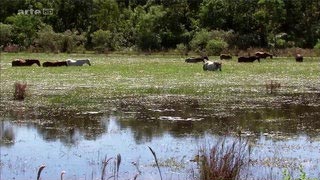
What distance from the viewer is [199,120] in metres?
15.9

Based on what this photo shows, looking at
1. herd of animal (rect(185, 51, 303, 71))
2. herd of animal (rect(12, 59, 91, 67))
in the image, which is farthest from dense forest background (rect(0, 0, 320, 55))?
herd of animal (rect(12, 59, 91, 67))

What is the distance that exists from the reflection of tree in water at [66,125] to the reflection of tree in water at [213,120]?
0.87m

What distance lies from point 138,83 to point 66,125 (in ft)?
38.3

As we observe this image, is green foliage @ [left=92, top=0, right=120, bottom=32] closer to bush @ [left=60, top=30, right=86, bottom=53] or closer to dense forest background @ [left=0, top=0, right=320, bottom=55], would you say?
dense forest background @ [left=0, top=0, right=320, bottom=55]

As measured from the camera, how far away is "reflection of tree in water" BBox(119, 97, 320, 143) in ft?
46.5

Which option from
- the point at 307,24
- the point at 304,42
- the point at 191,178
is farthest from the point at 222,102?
the point at 307,24

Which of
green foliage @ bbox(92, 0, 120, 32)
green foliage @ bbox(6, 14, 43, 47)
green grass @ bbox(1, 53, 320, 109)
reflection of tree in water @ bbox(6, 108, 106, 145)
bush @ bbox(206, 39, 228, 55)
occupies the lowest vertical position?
green grass @ bbox(1, 53, 320, 109)

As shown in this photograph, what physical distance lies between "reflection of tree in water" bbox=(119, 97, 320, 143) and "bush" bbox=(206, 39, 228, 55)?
126 ft

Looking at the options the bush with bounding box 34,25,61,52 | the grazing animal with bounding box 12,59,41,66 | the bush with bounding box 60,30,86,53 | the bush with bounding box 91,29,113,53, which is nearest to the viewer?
the grazing animal with bounding box 12,59,41,66

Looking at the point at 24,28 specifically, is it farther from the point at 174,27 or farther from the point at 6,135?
the point at 6,135

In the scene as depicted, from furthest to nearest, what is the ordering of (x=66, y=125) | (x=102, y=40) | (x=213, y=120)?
(x=102, y=40)
(x=213, y=120)
(x=66, y=125)

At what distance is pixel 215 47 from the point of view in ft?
188

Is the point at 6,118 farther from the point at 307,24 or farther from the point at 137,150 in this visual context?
the point at 307,24

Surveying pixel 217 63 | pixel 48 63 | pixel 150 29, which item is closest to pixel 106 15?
pixel 150 29
